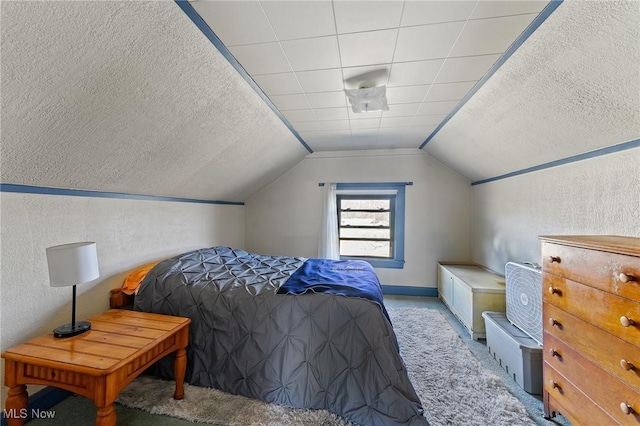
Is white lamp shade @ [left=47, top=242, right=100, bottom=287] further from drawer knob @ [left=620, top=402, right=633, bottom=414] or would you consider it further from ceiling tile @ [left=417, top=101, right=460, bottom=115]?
ceiling tile @ [left=417, top=101, right=460, bottom=115]

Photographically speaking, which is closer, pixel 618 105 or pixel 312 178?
pixel 618 105

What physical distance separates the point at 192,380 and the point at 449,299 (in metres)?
3.15

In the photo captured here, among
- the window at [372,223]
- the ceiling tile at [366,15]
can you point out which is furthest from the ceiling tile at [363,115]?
the window at [372,223]

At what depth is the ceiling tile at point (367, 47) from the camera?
155cm

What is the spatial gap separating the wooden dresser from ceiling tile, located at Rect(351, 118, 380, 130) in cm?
199

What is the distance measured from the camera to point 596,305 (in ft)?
4.17

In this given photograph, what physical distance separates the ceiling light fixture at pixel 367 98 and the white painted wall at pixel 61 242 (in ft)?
7.51

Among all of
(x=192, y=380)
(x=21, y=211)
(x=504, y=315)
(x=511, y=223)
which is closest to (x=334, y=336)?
(x=192, y=380)

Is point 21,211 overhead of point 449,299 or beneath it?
overhead

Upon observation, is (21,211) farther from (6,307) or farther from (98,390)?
(98,390)

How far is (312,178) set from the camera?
436 centimetres

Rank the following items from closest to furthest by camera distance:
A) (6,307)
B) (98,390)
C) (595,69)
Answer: (98,390) → (595,69) → (6,307)

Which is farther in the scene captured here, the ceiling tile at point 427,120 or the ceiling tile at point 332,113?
the ceiling tile at point 427,120

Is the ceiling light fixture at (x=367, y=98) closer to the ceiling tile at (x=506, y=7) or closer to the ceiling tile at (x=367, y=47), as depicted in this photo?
the ceiling tile at (x=367, y=47)
